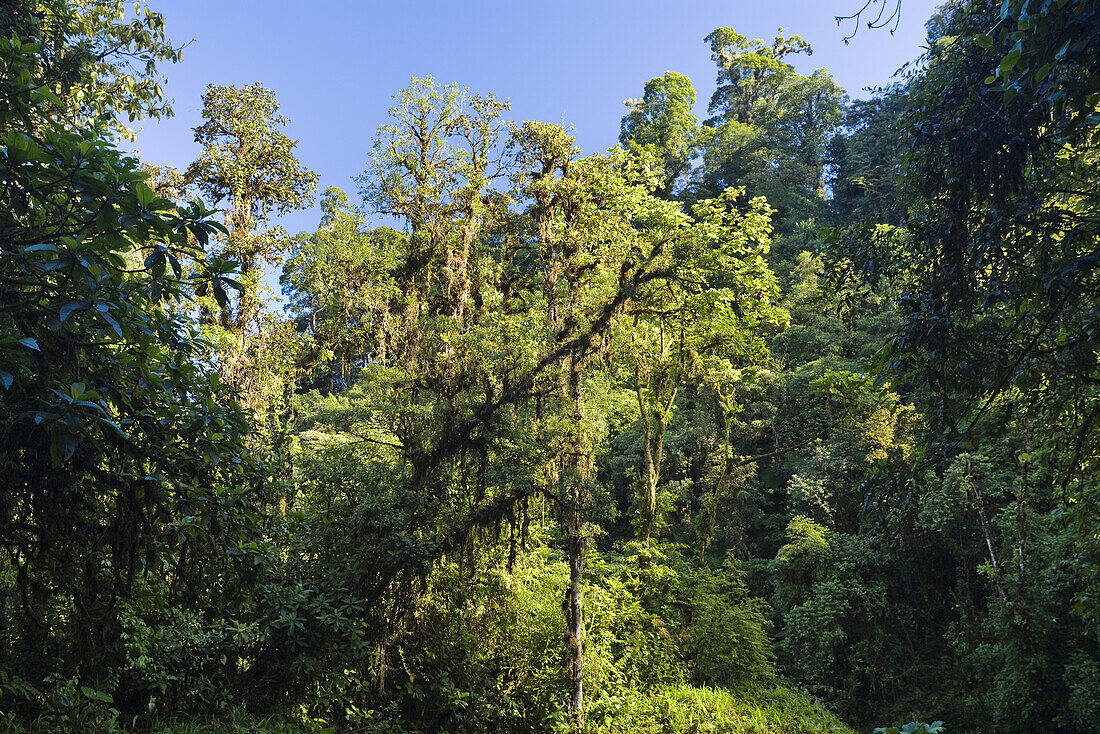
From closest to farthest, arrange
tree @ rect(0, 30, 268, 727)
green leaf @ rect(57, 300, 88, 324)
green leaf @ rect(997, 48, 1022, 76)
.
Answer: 1. green leaf @ rect(57, 300, 88, 324)
2. tree @ rect(0, 30, 268, 727)
3. green leaf @ rect(997, 48, 1022, 76)

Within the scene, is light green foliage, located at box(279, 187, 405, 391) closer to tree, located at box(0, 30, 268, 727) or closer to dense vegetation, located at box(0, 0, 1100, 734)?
dense vegetation, located at box(0, 0, 1100, 734)

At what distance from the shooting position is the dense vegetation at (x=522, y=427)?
2648 mm

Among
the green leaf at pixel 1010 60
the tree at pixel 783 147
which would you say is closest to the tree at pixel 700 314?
the green leaf at pixel 1010 60

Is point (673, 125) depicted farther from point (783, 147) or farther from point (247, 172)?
point (247, 172)

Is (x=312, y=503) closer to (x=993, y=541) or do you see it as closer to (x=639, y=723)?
(x=639, y=723)

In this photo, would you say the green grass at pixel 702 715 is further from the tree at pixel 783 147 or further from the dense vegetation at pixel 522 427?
the tree at pixel 783 147

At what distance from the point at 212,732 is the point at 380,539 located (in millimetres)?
2654

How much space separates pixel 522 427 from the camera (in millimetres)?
7555

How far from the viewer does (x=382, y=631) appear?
22.7 feet

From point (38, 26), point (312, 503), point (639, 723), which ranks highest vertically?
point (38, 26)

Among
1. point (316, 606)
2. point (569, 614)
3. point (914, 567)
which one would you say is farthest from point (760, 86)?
point (316, 606)

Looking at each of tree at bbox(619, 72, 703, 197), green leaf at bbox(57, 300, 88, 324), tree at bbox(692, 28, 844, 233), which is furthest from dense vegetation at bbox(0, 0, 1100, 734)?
tree at bbox(619, 72, 703, 197)

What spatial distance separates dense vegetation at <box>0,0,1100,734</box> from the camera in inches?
104

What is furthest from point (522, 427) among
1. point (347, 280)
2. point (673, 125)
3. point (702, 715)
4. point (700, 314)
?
point (673, 125)
